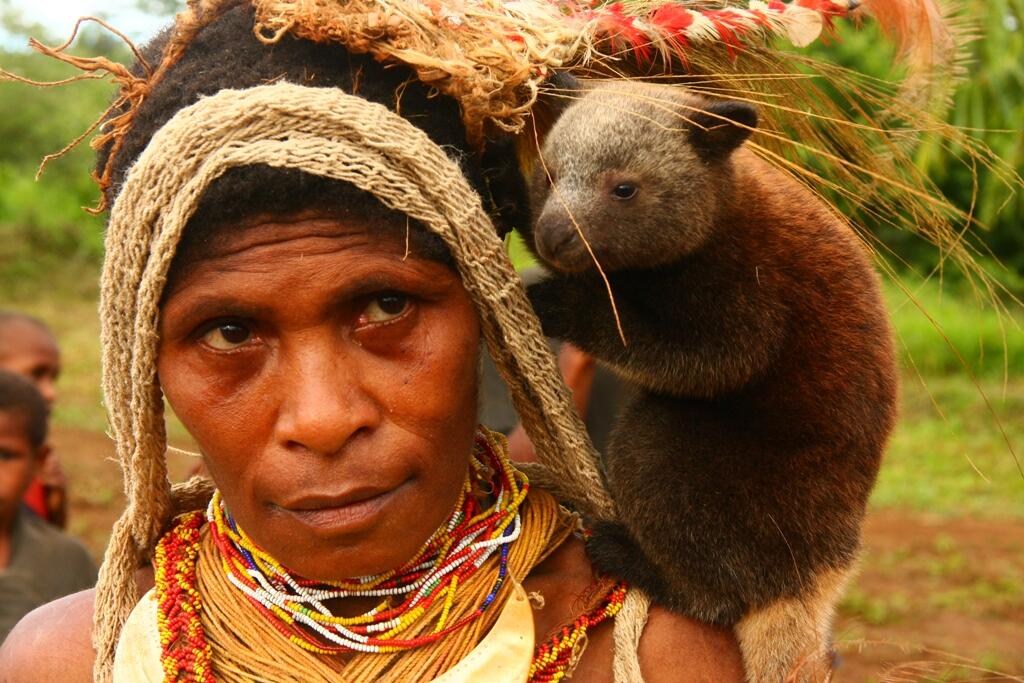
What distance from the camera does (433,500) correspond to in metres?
2.07

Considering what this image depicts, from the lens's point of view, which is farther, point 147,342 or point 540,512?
point 540,512

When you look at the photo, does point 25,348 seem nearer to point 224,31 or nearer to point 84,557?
point 84,557

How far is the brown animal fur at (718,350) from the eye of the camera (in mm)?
2354

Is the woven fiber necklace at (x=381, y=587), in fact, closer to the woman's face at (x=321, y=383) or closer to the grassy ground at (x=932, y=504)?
the woman's face at (x=321, y=383)

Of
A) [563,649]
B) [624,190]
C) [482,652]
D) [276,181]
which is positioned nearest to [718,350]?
[624,190]

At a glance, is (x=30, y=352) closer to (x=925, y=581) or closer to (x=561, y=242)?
(x=561, y=242)

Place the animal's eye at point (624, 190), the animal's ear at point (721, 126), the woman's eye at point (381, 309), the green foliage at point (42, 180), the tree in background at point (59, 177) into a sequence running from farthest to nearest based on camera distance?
1. the green foliage at point (42, 180)
2. the tree in background at point (59, 177)
3. the animal's eye at point (624, 190)
4. the animal's ear at point (721, 126)
5. the woman's eye at point (381, 309)

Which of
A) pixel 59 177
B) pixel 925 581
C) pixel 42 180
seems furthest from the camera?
pixel 59 177

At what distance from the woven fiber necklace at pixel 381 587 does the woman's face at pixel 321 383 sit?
86 mm

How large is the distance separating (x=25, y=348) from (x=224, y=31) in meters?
5.56

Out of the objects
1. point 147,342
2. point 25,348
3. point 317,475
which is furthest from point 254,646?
point 25,348

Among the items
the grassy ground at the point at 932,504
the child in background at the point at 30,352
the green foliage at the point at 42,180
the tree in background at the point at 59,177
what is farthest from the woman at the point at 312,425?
the green foliage at the point at 42,180

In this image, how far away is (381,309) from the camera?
6.68 ft

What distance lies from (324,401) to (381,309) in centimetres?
21
